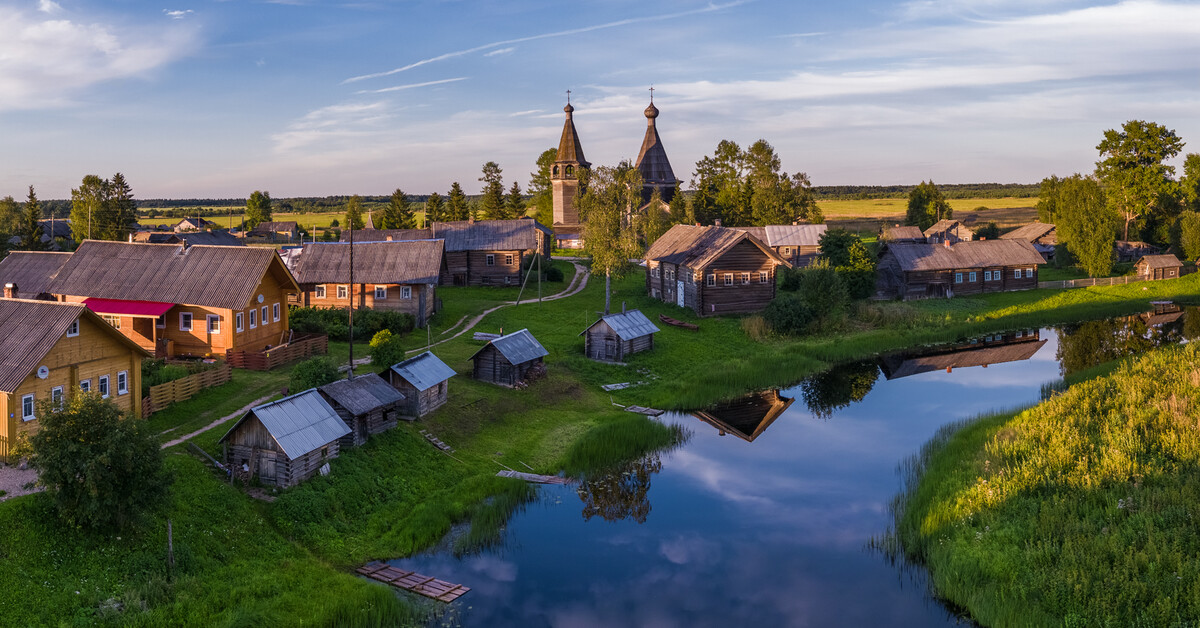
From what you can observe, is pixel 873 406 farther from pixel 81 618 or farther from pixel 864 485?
pixel 81 618

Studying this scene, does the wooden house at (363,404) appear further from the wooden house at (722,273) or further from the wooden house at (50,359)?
the wooden house at (722,273)

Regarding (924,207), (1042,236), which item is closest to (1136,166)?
(1042,236)

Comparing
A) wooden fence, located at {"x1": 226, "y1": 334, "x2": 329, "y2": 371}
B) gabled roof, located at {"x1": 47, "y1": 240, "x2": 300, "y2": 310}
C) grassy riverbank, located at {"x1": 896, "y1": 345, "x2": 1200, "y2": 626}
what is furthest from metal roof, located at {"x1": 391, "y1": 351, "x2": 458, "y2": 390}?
grassy riverbank, located at {"x1": 896, "y1": 345, "x2": 1200, "y2": 626}

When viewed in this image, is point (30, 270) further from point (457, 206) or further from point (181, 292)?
point (457, 206)

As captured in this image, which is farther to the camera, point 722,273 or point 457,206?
point 457,206

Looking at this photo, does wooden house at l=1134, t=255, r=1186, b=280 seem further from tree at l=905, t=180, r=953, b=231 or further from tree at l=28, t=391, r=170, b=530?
tree at l=28, t=391, r=170, b=530
